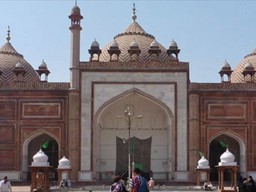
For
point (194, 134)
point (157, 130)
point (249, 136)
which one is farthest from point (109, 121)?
point (249, 136)

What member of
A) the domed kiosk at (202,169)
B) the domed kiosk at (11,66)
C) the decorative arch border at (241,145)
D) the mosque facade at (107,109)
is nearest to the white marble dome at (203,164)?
the domed kiosk at (202,169)

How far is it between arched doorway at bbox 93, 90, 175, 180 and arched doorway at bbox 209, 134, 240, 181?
6.27ft

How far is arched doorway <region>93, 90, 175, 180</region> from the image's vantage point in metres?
22.6

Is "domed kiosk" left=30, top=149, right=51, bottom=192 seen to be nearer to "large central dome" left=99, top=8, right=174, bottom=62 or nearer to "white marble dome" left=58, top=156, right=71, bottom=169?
"white marble dome" left=58, top=156, right=71, bottom=169

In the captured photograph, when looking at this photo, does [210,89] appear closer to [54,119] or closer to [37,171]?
[54,119]

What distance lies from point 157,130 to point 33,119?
4.94m

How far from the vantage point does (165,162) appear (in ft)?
74.2

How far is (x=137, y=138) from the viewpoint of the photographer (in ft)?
75.3

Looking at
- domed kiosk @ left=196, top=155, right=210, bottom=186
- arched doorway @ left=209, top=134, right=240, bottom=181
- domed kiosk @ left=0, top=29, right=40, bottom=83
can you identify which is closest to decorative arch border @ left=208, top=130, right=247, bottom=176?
arched doorway @ left=209, top=134, right=240, bottom=181

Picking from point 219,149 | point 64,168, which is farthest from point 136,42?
point 64,168

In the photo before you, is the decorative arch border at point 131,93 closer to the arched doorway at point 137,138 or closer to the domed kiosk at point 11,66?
the arched doorway at point 137,138

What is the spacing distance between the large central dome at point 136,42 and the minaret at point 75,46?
1.84m

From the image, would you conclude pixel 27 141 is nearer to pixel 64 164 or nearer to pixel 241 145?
pixel 64 164

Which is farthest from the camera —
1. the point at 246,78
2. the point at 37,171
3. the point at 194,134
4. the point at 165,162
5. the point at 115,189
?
the point at 246,78
